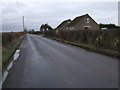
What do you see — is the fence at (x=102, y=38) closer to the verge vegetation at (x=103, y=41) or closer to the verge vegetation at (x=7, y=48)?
the verge vegetation at (x=103, y=41)

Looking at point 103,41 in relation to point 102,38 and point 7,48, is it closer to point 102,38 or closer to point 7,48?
point 102,38

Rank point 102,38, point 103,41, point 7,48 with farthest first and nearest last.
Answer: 1. point 7,48
2. point 102,38
3. point 103,41

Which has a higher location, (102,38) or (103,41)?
(102,38)

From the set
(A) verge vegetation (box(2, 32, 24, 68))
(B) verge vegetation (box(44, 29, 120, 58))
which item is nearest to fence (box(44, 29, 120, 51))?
(B) verge vegetation (box(44, 29, 120, 58))

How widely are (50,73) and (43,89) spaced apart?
2081 mm

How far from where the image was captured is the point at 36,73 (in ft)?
24.0

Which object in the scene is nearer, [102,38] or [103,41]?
[103,41]

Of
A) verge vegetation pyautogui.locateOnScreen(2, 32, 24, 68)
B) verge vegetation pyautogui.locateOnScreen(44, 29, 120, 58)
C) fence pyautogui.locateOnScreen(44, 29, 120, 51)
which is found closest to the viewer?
verge vegetation pyautogui.locateOnScreen(2, 32, 24, 68)

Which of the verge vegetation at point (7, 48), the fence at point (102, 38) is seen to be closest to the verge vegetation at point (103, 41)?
the fence at point (102, 38)

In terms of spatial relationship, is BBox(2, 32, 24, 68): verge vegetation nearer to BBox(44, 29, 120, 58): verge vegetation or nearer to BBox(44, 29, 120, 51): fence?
BBox(44, 29, 120, 58): verge vegetation

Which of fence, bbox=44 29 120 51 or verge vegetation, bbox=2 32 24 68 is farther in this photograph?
fence, bbox=44 29 120 51

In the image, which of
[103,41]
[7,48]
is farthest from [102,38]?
[7,48]

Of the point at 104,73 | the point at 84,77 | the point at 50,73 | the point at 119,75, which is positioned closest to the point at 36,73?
the point at 50,73

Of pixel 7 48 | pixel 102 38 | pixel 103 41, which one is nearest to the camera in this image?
pixel 103 41
